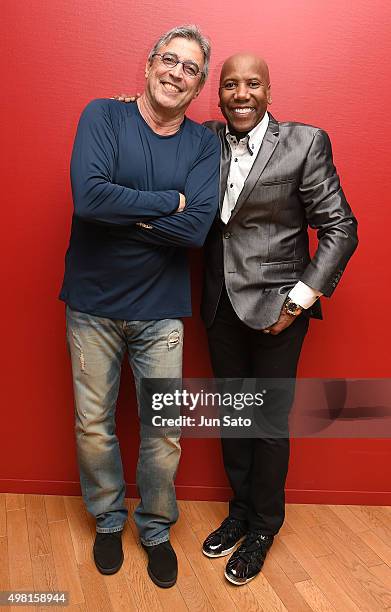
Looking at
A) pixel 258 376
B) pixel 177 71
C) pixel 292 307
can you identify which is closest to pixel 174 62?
pixel 177 71

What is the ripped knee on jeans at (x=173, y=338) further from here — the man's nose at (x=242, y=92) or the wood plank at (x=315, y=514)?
the wood plank at (x=315, y=514)

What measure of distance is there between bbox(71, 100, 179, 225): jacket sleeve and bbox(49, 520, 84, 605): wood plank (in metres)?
1.23

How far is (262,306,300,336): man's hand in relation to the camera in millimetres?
1968

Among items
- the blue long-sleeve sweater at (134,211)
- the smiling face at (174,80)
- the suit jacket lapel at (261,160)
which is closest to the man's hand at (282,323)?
the blue long-sleeve sweater at (134,211)

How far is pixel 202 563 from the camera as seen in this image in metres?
2.18

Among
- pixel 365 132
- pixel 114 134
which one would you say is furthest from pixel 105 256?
pixel 365 132

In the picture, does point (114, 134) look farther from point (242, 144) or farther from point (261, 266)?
point (261, 266)

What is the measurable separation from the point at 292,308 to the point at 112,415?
750 mm

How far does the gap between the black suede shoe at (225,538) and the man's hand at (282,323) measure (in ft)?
2.66

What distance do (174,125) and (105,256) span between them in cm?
48

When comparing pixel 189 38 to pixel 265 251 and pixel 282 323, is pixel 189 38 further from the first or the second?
pixel 282 323

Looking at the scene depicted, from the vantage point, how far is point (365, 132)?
7.31ft

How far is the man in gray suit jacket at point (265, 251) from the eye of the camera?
1917 mm

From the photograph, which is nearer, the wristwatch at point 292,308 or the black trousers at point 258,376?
the wristwatch at point 292,308
